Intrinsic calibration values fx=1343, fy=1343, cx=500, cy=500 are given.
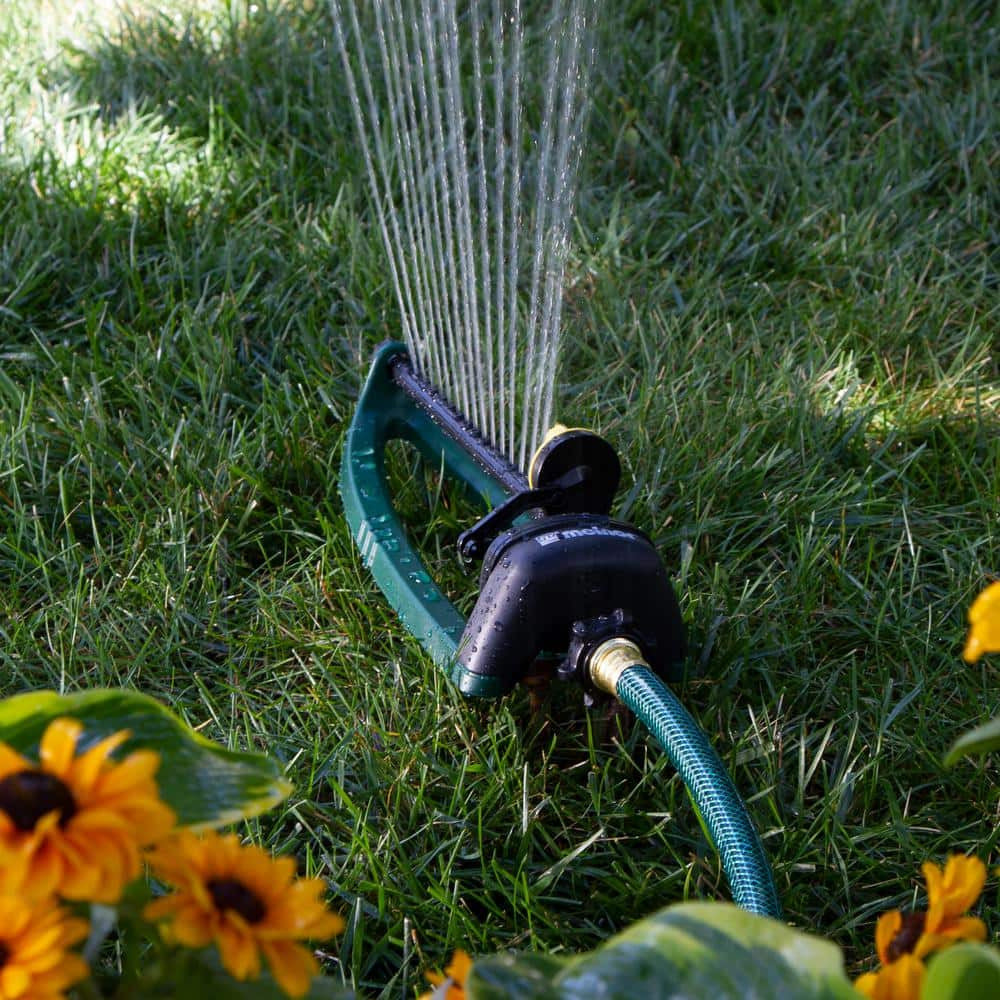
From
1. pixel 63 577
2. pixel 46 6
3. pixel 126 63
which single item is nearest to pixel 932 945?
pixel 63 577

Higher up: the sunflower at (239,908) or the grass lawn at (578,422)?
the sunflower at (239,908)

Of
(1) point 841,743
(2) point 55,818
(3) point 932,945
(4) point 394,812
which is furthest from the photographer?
(1) point 841,743

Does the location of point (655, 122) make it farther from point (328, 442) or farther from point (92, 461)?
point (92, 461)

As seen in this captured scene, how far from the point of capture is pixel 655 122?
2748 mm

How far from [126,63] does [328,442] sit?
1301mm

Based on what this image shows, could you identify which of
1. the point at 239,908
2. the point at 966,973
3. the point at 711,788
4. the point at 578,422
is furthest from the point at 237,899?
the point at 578,422

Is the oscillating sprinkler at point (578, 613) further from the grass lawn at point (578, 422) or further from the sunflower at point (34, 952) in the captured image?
the sunflower at point (34, 952)

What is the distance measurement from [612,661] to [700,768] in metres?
0.16

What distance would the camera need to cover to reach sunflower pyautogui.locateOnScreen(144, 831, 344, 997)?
0.54 metres

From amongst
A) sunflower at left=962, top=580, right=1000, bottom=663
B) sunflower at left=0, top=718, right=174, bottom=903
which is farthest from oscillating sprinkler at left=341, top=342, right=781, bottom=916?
sunflower at left=0, top=718, right=174, bottom=903

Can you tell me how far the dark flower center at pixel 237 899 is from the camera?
552 mm

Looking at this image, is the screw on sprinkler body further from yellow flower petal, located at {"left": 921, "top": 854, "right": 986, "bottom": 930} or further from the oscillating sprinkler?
yellow flower petal, located at {"left": 921, "top": 854, "right": 986, "bottom": 930}

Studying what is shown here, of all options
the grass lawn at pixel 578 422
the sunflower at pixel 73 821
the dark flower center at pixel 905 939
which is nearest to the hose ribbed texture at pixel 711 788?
the grass lawn at pixel 578 422

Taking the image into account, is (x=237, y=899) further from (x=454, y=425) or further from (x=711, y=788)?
(x=454, y=425)
